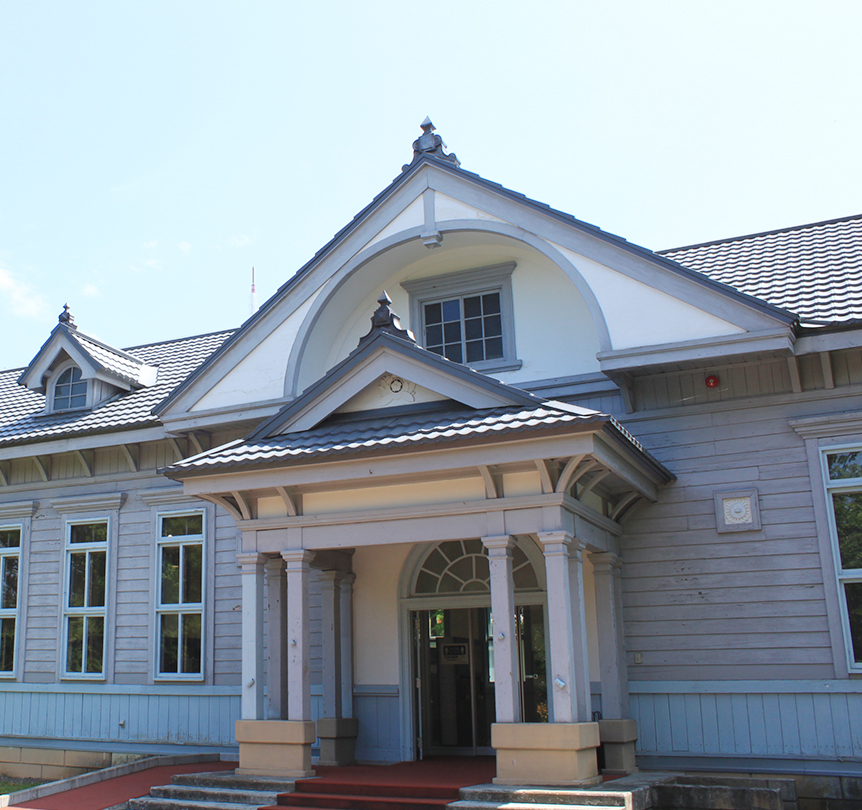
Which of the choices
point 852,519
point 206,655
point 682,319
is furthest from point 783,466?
point 206,655

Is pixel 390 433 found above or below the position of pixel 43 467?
below

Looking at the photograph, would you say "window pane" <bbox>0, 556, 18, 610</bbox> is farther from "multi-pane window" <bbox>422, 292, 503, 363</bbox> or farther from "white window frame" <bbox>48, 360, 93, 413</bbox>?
"multi-pane window" <bbox>422, 292, 503, 363</bbox>

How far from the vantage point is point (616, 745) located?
977 cm

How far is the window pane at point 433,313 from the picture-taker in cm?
1285

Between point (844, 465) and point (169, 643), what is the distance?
966 centimetres

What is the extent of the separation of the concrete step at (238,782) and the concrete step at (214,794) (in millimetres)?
55

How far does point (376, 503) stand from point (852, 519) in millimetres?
5239

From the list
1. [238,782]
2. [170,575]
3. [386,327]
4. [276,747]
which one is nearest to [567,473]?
[386,327]

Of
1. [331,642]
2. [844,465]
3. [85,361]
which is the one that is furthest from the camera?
[85,361]

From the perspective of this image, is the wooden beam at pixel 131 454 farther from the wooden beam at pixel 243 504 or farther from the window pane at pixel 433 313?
the window pane at pixel 433 313

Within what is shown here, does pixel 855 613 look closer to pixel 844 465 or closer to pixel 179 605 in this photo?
pixel 844 465

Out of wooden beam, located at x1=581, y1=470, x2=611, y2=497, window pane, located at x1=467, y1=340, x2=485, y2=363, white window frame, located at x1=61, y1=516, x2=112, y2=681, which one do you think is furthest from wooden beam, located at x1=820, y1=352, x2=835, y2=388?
white window frame, located at x1=61, y1=516, x2=112, y2=681

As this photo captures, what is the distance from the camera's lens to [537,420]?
8422mm

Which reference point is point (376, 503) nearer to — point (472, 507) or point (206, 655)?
point (472, 507)
